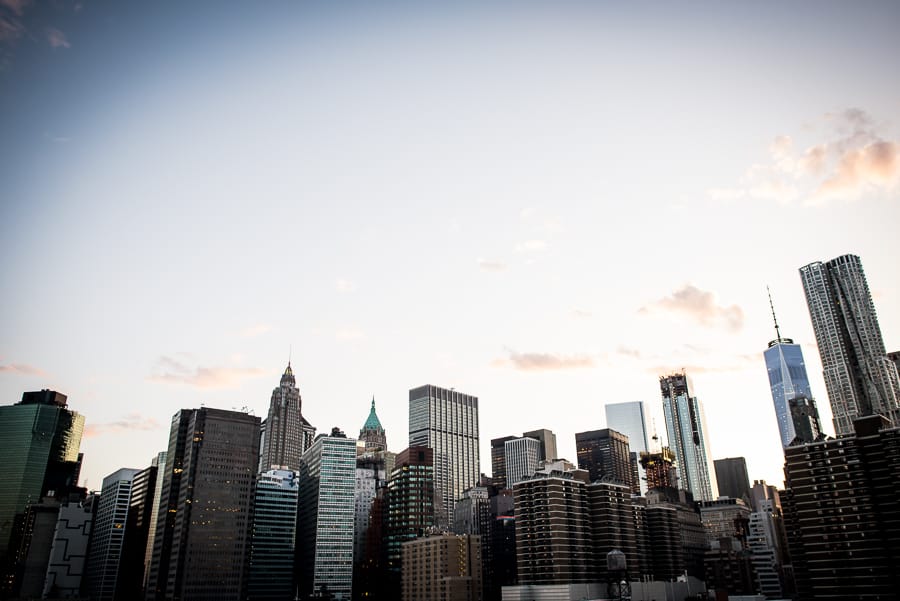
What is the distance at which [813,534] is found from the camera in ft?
602

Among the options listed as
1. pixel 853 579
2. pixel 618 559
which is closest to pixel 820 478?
pixel 853 579

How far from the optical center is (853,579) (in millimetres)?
173125

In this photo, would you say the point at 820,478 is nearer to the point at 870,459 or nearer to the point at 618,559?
the point at 870,459

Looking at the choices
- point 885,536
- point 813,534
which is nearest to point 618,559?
point 813,534

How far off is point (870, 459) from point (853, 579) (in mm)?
31953

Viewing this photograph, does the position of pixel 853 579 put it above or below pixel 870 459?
below

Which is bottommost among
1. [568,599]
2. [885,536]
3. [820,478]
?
[568,599]

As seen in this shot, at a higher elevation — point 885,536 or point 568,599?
point 885,536

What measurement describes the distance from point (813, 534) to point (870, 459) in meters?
25.6

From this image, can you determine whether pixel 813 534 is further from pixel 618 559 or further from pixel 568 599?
pixel 568 599

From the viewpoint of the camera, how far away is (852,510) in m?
180

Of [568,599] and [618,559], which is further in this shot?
[568,599]

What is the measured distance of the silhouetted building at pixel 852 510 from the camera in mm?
172500

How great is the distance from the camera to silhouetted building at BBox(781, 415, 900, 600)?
566 ft
